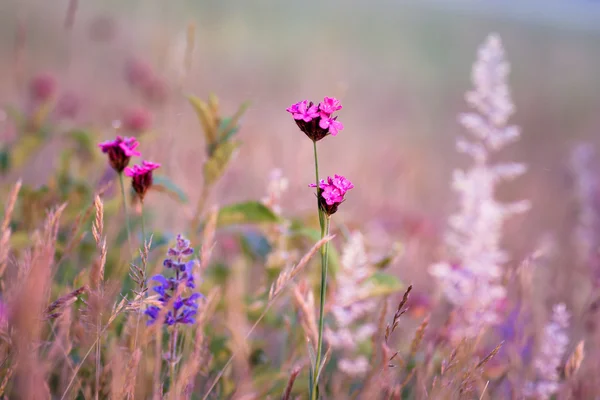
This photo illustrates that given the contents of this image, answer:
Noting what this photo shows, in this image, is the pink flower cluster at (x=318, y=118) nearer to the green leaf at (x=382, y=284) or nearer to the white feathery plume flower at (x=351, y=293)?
the white feathery plume flower at (x=351, y=293)

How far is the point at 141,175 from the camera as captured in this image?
1.15m

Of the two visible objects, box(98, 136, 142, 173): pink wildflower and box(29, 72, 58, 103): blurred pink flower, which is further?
box(29, 72, 58, 103): blurred pink flower

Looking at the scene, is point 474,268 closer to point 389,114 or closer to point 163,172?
point 163,172

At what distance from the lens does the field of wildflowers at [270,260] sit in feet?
3.39

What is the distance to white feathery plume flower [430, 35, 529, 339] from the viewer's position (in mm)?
1839

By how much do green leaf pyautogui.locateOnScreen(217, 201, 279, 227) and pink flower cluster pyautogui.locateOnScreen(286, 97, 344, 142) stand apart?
0.43 m

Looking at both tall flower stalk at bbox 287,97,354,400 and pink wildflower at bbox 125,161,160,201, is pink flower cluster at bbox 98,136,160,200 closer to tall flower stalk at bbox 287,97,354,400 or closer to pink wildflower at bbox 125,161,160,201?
pink wildflower at bbox 125,161,160,201

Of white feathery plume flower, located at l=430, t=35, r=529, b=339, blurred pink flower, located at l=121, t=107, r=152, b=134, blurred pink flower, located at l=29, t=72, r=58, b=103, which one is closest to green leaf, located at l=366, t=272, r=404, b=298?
white feathery plume flower, located at l=430, t=35, r=529, b=339

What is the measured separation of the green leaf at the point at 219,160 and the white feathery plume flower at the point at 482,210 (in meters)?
0.85

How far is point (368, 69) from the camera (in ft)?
34.4

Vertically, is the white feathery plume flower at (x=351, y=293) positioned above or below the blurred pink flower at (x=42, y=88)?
below

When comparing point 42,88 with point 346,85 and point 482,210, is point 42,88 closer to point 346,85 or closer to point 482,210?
point 346,85

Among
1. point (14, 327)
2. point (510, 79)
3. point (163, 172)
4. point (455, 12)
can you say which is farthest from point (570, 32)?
point (14, 327)

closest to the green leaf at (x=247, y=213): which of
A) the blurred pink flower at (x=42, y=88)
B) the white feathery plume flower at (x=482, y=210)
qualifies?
the white feathery plume flower at (x=482, y=210)
